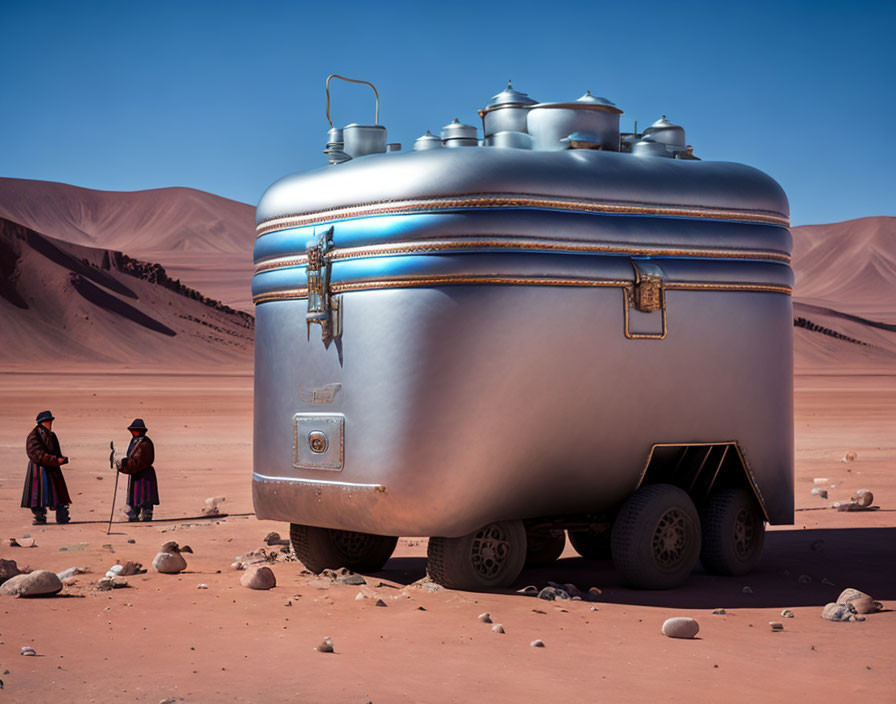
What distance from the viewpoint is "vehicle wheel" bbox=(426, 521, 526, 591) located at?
8.40 meters

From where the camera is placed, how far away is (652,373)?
28.9 ft

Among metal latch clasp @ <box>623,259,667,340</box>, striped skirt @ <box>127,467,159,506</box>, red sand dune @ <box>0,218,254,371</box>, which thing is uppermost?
red sand dune @ <box>0,218,254,371</box>

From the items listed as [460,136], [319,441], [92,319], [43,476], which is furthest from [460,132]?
[92,319]

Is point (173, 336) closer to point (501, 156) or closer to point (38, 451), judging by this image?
point (38, 451)

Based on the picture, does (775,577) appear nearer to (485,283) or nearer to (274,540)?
(485,283)

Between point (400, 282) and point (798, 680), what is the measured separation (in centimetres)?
354

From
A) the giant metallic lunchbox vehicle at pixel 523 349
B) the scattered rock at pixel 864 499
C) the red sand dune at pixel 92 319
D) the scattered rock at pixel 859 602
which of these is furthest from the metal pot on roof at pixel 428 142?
the red sand dune at pixel 92 319

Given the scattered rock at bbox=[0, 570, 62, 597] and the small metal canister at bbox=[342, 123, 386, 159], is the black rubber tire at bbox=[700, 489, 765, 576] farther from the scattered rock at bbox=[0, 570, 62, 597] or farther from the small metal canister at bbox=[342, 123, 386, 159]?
the scattered rock at bbox=[0, 570, 62, 597]

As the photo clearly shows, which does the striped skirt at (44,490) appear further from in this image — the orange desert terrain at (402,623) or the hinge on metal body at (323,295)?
the hinge on metal body at (323,295)

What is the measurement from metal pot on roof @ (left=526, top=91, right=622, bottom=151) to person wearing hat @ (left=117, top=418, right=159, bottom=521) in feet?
21.3

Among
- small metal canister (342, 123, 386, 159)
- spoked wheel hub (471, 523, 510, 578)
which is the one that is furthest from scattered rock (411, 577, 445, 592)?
small metal canister (342, 123, 386, 159)

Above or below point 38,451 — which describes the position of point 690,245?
above

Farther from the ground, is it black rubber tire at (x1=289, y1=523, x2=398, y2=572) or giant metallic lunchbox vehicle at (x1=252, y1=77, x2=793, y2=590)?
giant metallic lunchbox vehicle at (x1=252, y1=77, x2=793, y2=590)

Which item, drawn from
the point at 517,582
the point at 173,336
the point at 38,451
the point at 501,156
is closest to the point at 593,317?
the point at 501,156
